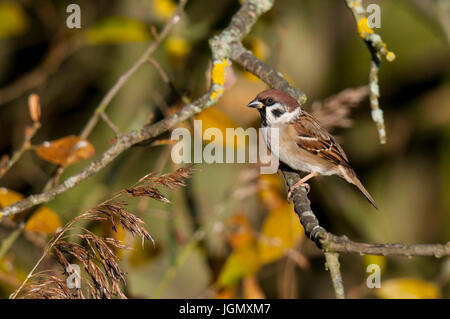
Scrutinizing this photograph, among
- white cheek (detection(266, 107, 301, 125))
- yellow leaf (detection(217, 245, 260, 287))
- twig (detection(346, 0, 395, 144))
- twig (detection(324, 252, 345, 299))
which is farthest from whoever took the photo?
white cheek (detection(266, 107, 301, 125))

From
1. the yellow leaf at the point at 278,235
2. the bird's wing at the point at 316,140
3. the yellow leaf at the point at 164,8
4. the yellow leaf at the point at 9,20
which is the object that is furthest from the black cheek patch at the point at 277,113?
the yellow leaf at the point at 9,20

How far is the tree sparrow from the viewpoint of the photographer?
3488 mm

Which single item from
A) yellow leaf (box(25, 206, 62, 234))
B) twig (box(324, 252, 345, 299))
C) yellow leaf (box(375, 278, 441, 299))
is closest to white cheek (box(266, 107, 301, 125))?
yellow leaf (box(375, 278, 441, 299))

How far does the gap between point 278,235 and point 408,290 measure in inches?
32.5

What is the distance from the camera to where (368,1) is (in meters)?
5.05

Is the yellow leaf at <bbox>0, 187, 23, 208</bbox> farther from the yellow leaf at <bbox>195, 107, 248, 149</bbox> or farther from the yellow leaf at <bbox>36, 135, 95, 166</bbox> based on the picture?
the yellow leaf at <bbox>195, 107, 248, 149</bbox>

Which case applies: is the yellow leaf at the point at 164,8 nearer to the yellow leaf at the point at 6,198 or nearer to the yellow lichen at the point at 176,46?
the yellow lichen at the point at 176,46

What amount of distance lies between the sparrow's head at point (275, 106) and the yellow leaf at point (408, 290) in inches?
47.8

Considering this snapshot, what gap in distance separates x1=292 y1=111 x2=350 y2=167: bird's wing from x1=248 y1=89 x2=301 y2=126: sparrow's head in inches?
5.1

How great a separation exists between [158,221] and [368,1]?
2761mm

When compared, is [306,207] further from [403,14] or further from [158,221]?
[403,14]

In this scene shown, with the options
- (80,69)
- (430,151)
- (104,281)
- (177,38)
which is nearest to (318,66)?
(430,151)

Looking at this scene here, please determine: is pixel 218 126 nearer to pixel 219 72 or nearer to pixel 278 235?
pixel 219 72

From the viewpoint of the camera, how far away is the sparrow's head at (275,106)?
3164mm
